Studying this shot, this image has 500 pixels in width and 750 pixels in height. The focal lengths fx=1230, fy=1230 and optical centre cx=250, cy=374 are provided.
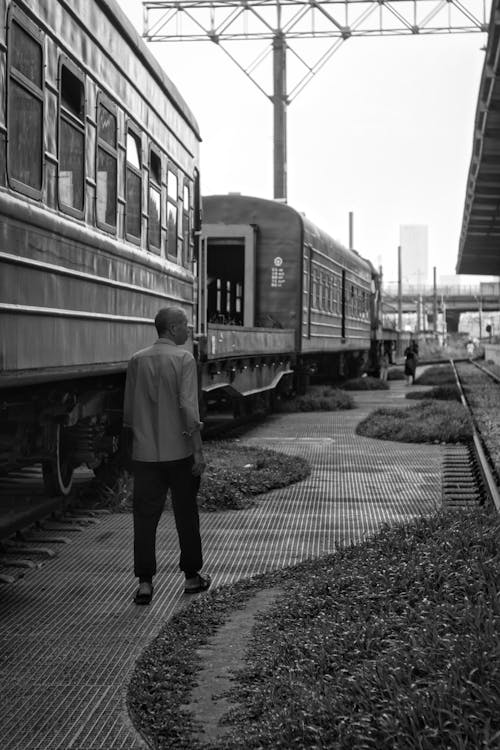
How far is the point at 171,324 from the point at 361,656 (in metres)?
2.44

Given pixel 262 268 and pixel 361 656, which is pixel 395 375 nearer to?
pixel 262 268

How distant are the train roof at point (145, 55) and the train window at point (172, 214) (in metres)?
0.76

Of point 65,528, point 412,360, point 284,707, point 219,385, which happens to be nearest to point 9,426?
point 65,528

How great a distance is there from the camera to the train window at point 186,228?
12.5 meters

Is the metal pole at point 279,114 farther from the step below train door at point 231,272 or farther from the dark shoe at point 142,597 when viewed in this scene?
the dark shoe at point 142,597

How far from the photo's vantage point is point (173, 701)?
15.0 feet

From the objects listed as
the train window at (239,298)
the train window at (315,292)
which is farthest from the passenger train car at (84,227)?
the train window at (315,292)

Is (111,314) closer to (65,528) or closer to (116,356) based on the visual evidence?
(116,356)

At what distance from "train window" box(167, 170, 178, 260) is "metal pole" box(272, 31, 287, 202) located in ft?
34.5

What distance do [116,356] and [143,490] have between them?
10.0ft

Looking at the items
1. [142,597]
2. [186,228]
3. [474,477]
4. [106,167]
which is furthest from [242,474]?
[142,597]

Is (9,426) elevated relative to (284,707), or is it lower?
elevated

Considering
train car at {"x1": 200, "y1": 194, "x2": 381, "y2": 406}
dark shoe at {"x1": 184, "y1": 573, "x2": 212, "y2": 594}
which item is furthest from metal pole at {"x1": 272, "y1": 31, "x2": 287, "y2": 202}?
dark shoe at {"x1": 184, "y1": 573, "x2": 212, "y2": 594}

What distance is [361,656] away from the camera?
459 centimetres
